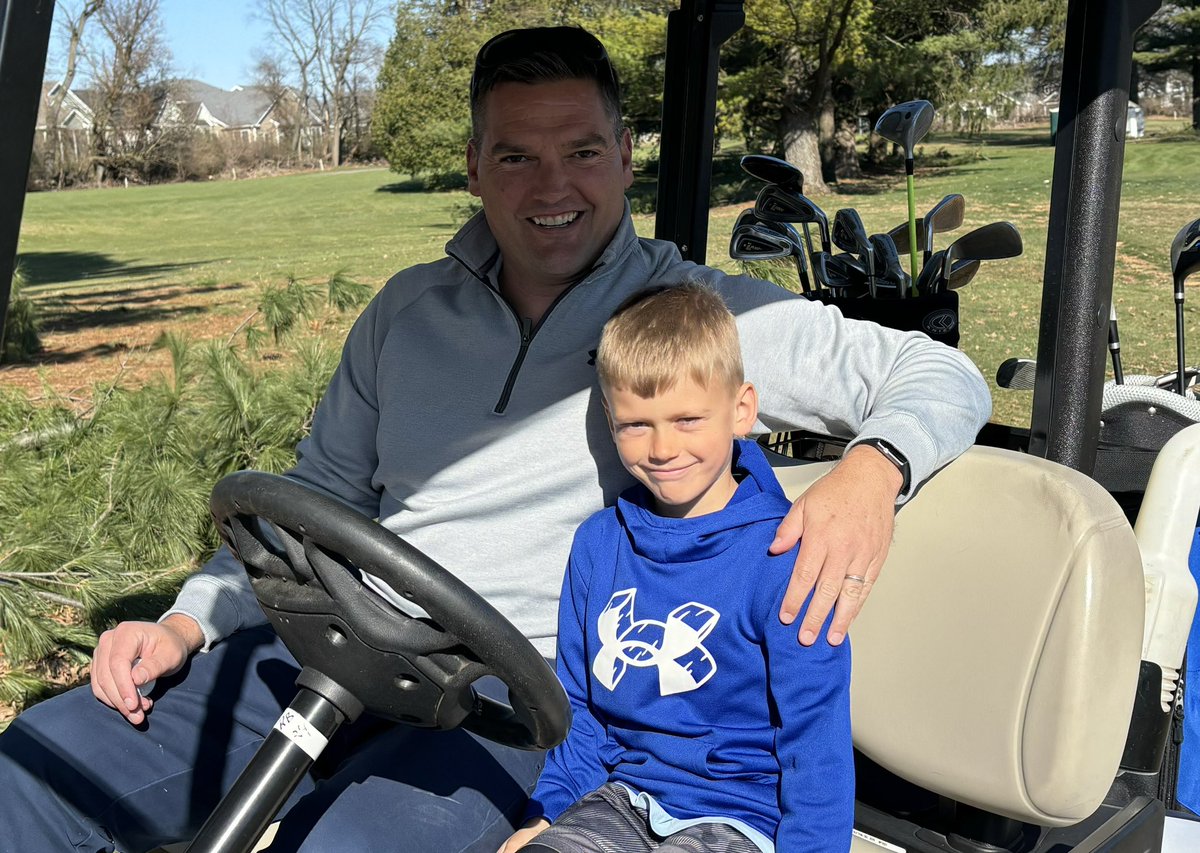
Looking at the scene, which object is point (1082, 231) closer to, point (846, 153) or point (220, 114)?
point (846, 153)

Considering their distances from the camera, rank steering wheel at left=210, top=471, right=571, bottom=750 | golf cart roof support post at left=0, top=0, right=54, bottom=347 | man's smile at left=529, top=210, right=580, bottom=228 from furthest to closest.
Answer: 1. man's smile at left=529, top=210, right=580, bottom=228
2. steering wheel at left=210, top=471, right=571, bottom=750
3. golf cart roof support post at left=0, top=0, right=54, bottom=347

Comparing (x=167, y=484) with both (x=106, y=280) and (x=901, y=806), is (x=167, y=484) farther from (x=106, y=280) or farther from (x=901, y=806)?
(x=106, y=280)

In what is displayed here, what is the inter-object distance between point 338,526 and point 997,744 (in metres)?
0.88

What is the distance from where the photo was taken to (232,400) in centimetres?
372

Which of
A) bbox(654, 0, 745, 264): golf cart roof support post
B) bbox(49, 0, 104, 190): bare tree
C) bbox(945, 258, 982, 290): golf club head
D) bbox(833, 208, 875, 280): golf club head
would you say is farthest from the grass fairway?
bbox(945, 258, 982, 290): golf club head

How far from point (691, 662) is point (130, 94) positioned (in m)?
19.4

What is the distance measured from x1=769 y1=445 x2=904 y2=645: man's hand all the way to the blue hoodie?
3 centimetres

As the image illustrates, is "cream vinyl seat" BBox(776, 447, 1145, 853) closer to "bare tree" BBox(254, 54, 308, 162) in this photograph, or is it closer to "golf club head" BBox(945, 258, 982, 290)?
"golf club head" BBox(945, 258, 982, 290)

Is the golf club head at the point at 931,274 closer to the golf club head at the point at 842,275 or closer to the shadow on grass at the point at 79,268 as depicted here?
the golf club head at the point at 842,275

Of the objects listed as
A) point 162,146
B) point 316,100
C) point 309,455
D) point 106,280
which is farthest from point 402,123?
point 309,455

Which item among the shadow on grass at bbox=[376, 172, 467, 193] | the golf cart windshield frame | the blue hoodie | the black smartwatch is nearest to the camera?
the blue hoodie

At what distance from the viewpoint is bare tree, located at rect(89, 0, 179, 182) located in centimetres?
1509

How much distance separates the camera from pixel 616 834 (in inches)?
61.2

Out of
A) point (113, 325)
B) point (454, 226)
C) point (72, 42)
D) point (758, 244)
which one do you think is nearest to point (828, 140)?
point (454, 226)
